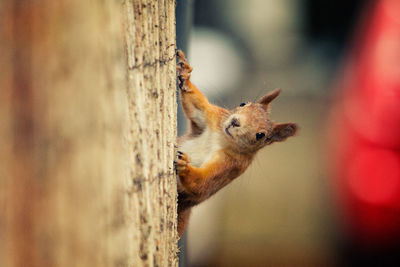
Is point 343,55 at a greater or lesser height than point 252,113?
greater

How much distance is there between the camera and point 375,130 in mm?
2910

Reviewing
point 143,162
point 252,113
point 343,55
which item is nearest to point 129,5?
point 143,162

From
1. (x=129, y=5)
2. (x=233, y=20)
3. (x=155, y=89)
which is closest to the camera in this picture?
(x=129, y=5)

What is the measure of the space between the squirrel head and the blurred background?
53 centimetres

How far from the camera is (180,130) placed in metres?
1.76

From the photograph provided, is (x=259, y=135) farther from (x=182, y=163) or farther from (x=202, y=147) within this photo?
(x=182, y=163)

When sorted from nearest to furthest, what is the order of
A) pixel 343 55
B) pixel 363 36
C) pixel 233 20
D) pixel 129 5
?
pixel 129 5, pixel 363 36, pixel 343 55, pixel 233 20

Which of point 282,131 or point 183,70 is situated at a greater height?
point 183,70

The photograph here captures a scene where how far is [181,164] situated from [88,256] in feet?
2.49

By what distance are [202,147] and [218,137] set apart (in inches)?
3.0

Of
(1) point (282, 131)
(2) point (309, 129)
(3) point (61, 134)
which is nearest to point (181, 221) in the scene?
(1) point (282, 131)

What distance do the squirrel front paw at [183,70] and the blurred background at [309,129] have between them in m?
0.78

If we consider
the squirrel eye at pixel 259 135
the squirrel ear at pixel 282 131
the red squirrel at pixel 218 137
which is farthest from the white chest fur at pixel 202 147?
the squirrel ear at pixel 282 131

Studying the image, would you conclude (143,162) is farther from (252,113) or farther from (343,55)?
(343,55)
